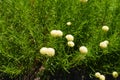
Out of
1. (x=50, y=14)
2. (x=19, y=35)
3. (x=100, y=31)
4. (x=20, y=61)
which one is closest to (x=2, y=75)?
(x=20, y=61)

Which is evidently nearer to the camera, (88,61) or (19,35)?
(19,35)

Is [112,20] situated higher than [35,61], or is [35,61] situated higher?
[112,20]

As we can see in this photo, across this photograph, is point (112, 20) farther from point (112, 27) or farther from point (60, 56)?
point (60, 56)

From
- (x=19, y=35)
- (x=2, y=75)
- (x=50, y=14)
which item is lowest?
(x=2, y=75)

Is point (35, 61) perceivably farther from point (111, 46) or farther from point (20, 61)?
point (111, 46)

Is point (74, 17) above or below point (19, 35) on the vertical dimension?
above

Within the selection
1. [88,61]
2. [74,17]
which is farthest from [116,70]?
[74,17]
